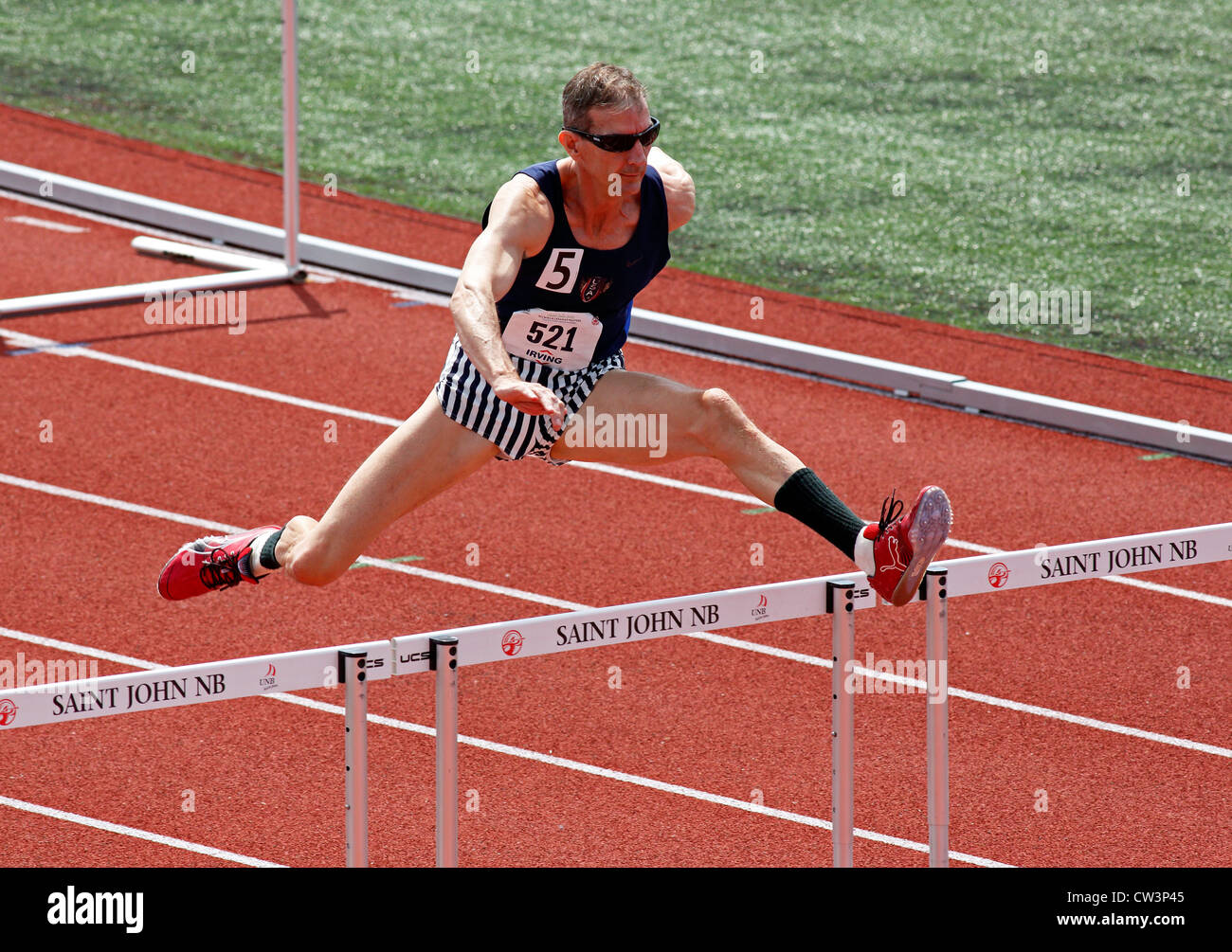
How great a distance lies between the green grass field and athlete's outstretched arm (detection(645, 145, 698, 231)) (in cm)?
633

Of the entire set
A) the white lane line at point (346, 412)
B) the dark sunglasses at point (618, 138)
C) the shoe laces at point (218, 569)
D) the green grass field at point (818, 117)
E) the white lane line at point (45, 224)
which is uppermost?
the green grass field at point (818, 117)

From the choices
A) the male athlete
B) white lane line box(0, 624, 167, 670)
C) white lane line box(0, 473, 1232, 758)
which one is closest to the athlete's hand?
the male athlete

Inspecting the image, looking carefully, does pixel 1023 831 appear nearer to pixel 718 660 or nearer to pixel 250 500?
pixel 718 660

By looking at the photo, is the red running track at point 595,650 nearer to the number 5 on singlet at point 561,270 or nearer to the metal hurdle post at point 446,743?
the metal hurdle post at point 446,743

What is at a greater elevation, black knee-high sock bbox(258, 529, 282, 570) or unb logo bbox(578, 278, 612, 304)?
unb logo bbox(578, 278, 612, 304)

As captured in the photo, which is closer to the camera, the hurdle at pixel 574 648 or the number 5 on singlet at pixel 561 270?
the hurdle at pixel 574 648

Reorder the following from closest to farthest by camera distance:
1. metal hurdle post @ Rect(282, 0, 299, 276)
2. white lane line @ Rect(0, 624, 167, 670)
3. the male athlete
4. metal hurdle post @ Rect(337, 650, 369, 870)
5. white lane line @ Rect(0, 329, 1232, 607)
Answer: metal hurdle post @ Rect(337, 650, 369, 870) < the male athlete < white lane line @ Rect(0, 624, 167, 670) < white lane line @ Rect(0, 329, 1232, 607) < metal hurdle post @ Rect(282, 0, 299, 276)

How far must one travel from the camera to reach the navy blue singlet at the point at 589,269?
5.57 metres

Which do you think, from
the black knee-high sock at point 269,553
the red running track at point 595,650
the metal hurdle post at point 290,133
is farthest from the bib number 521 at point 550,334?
the metal hurdle post at point 290,133

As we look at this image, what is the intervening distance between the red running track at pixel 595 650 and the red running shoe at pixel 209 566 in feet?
2.84

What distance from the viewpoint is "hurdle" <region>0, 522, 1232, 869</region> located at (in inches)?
189

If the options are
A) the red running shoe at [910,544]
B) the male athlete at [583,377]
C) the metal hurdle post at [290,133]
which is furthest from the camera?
the metal hurdle post at [290,133]

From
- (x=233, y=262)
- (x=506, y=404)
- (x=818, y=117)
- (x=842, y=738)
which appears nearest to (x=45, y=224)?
(x=233, y=262)

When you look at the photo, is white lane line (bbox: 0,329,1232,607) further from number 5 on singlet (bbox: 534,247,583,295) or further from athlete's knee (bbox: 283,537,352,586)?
number 5 on singlet (bbox: 534,247,583,295)
